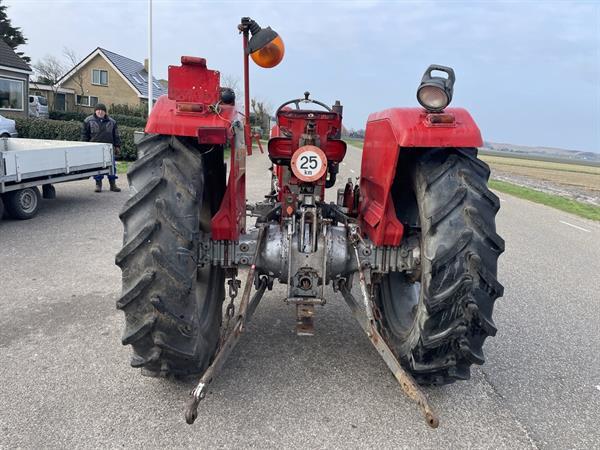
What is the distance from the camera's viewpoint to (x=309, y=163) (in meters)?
3.41

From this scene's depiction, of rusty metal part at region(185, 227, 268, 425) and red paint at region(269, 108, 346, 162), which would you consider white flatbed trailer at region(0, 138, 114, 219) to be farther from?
rusty metal part at region(185, 227, 268, 425)

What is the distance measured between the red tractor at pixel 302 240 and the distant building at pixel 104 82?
137 ft

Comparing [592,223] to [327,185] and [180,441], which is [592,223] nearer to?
[327,185]

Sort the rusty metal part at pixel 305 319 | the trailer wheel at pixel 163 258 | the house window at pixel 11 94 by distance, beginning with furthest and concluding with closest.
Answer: the house window at pixel 11 94 → the rusty metal part at pixel 305 319 → the trailer wheel at pixel 163 258

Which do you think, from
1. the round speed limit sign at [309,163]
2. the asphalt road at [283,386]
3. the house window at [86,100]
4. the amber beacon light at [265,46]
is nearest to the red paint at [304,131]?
the round speed limit sign at [309,163]

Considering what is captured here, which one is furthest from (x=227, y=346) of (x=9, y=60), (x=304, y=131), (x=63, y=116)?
(x=63, y=116)

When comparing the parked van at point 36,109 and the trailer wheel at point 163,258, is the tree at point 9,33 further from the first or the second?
the trailer wheel at point 163,258

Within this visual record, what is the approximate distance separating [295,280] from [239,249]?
431mm

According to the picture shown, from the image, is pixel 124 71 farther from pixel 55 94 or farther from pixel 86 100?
pixel 55 94

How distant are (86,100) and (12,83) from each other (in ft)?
61.5

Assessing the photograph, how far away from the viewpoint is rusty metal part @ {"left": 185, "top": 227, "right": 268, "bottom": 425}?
2.36 meters

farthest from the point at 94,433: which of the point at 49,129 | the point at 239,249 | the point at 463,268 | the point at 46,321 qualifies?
the point at 49,129

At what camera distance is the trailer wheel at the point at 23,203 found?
316 inches

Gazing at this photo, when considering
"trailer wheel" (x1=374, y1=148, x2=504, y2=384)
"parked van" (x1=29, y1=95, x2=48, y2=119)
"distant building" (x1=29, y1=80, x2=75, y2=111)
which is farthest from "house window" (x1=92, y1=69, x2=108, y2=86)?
"trailer wheel" (x1=374, y1=148, x2=504, y2=384)
